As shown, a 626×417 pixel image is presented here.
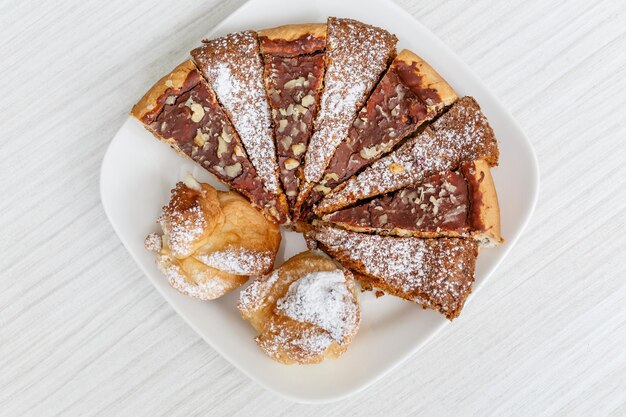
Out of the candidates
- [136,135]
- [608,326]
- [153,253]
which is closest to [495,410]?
[608,326]

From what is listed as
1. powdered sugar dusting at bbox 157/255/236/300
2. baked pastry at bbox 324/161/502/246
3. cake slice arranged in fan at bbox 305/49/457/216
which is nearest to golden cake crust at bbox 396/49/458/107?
cake slice arranged in fan at bbox 305/49/457/216

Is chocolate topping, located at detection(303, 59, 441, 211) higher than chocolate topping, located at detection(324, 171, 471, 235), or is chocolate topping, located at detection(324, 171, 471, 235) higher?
chocolate topping, located at detection(303, 59, 441, 211)

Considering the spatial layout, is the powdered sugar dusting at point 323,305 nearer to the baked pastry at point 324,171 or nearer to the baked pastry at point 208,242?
the baked pastry at point 324,171

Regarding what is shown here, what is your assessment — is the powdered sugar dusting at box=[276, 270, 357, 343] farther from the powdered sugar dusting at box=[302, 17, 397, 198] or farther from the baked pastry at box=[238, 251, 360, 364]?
the powdered sugar dusting at box=[302, 17, 397, 198]

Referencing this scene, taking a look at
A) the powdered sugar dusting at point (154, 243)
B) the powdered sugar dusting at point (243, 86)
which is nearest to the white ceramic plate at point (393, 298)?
the powdered sugar dusting at point (154, 243)

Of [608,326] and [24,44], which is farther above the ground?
[24,44]

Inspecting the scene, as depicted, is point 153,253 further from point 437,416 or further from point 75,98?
point 437,416

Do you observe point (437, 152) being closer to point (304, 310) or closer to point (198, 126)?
point (304, 310)
